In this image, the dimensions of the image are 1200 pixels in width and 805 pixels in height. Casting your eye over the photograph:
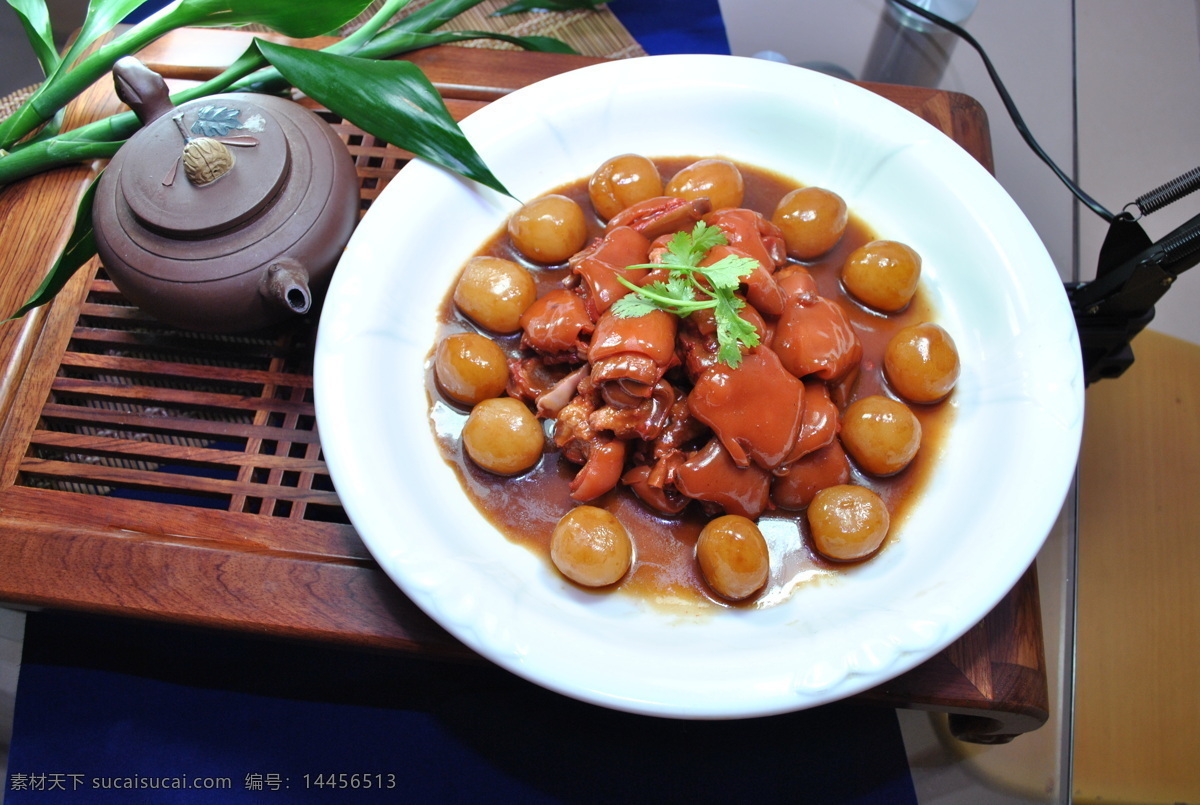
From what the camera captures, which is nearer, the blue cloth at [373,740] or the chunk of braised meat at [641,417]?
the chunk of braised meat at [641,417]

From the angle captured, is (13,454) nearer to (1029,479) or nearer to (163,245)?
(163,245)

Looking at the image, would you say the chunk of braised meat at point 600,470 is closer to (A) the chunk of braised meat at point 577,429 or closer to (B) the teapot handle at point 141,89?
(A) the chunk of braised meat at point 577,429

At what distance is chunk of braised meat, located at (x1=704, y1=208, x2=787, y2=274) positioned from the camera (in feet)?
5.55

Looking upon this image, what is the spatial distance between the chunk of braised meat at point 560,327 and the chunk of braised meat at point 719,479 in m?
0.35

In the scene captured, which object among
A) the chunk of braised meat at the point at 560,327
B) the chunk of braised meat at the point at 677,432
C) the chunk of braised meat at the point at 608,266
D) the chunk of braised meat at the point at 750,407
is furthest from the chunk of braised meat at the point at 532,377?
the chunk of braised meat at the point at 750,407

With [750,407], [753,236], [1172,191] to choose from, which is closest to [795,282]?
[753,236]

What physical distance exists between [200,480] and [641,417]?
1.03 meters

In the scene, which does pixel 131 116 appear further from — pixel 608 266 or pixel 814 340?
pixel 814 340

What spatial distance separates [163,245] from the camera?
5.57ft

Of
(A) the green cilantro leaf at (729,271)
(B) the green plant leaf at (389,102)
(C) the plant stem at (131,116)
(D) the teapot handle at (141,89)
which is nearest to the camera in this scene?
(A) the green cilantro leaf at (729,271)

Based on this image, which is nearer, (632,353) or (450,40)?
(632,353)

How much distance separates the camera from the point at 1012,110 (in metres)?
2.50

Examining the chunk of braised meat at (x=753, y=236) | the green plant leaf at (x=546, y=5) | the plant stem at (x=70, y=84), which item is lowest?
the plant stem at (x=70, y=84)

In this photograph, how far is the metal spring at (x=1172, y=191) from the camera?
1778 millimetres
